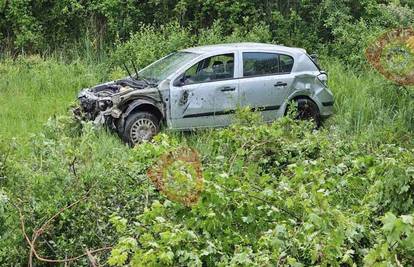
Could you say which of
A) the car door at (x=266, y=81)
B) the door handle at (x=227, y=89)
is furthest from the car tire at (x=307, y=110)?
the door handle at (x=227, y=89)

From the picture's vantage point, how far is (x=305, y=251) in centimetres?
A: 340

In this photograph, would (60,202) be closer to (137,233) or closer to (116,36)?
(137,233)

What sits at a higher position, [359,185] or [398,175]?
[398,175]

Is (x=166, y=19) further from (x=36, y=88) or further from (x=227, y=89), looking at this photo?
(x=227, y=89)

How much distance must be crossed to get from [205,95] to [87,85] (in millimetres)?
4015

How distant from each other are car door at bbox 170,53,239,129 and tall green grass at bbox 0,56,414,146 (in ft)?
5.90

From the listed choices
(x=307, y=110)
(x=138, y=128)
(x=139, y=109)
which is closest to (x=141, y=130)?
(x=138, y=128)

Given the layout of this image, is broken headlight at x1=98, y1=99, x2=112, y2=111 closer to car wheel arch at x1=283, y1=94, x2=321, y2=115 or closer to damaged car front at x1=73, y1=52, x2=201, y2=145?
damaged car front at x1=73, y1=52, x2=201, y2=145

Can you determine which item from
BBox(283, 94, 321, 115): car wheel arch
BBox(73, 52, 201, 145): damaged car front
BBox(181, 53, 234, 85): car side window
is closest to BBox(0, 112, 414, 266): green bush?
BBox(73, 52, 201, 145): damaged car front

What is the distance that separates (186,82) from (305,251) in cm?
683

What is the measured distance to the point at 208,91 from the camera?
10.1m

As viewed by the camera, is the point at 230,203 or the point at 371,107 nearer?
the point at 230,203

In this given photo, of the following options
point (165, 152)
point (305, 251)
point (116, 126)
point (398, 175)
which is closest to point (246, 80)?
point (116, 126)

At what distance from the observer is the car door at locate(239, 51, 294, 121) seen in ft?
34.4
